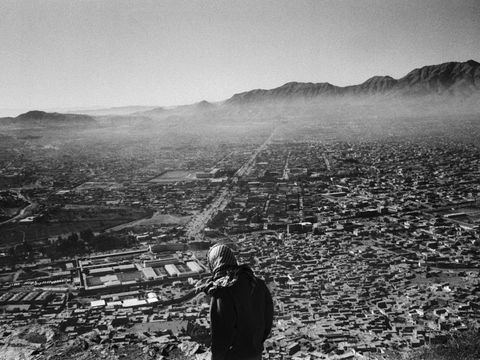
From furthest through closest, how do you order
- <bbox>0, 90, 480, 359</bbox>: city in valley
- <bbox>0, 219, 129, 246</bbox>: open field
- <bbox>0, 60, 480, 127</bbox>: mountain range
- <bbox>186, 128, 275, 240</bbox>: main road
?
<bbox>0, 60, 480, 127</bbox>: mountain range, <bbox>186, 128, 275, 240</bbox>: main road, <bbox>0, 219, 129, 246</bbox>: open field, <bbox>0, 90, 480, 359</bbox>: city in valley

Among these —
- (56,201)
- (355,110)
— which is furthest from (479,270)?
(355,110)

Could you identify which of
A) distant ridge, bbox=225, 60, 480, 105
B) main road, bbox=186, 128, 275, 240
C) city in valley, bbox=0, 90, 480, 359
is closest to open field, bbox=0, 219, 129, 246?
city in valley, bbox=0, 90, 480, 359

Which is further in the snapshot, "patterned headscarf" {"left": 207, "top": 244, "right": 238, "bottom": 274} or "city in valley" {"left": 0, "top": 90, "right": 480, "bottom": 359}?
"city in valley" {"left": 0, "top": 90, "right": 480, "bottom": 359}

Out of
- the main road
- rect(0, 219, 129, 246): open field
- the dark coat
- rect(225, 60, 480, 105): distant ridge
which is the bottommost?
the main road

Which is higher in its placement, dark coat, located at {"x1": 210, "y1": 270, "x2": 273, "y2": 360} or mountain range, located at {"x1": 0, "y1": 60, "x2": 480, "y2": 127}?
dark coat, located at {"x1": 210, "y1": 270, "x2": 273, "y2": 360}

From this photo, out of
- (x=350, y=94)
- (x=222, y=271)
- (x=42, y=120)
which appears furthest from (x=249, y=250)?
(x=350, y=94)

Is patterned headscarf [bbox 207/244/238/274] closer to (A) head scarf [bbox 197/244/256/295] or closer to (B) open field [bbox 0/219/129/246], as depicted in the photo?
(A) head scarf [bbox 197/244/256/295]

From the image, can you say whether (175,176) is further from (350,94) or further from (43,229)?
(350,94)
